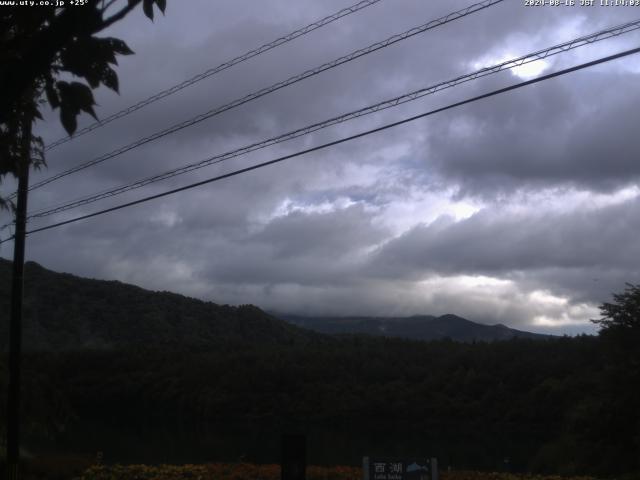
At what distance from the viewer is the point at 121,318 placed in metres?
138

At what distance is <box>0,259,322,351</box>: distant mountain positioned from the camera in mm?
124438

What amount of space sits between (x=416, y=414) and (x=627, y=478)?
58704mm

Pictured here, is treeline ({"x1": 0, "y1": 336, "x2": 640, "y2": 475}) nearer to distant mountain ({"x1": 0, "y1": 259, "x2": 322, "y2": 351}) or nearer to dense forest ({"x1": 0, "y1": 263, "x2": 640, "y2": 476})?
dense forest ({"x1": 0, "y1": 263, "x2": 640, "y2": 476})

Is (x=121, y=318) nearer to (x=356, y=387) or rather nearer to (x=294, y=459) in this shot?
(x=356, y=387)

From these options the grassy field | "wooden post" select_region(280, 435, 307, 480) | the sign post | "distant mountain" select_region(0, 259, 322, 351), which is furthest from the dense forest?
"wooden post" select_region(280, 435, 307, 480)

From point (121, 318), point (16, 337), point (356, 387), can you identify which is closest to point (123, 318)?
point (121, 318)

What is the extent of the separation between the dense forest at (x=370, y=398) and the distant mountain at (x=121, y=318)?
3869 mm

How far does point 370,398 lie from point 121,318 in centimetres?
6938

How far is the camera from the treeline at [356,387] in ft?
219

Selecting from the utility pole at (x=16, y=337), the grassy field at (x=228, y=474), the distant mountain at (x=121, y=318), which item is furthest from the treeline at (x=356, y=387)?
the utility pole at (x=16, y=337)

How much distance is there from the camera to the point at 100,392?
8150 centimetres

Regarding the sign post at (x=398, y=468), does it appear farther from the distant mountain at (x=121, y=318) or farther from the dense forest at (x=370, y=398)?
the distant mountain at (x=121, y=318)

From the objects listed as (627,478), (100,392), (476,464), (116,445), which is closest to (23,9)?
(627,478)

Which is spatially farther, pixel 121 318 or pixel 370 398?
pixel 121 318
